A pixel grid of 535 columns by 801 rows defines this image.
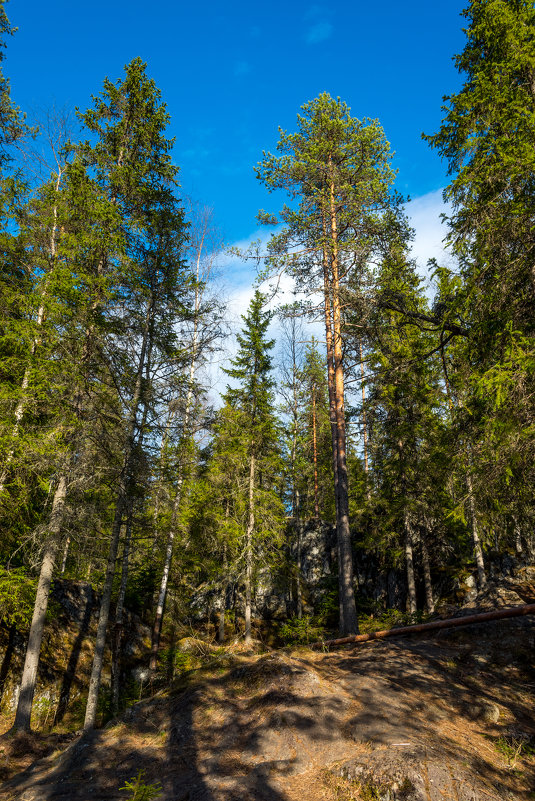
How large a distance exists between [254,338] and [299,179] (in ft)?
29.0

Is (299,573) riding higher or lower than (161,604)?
higher

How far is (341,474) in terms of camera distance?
41.0ft

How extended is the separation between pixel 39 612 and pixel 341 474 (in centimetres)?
922

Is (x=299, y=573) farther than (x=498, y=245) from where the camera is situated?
Yes

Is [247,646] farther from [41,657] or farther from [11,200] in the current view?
[11,200]

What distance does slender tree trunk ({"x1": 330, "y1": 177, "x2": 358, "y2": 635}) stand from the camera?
11148mm

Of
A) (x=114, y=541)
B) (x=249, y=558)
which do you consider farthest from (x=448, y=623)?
(x=249, y=558)

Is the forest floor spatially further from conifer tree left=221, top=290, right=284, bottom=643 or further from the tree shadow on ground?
conifer tree left=221, top=290, right=284, bottom=643

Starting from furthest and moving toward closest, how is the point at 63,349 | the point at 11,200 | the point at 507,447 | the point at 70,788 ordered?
1. the point at 11,200
2. the point at 63,349
3. the point at 507,447
4. the point at 70,788

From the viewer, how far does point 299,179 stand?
13695 mm

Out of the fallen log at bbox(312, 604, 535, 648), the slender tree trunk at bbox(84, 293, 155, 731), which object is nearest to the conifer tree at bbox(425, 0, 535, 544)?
the fallen log at bbox(312, 604, 535, 648)

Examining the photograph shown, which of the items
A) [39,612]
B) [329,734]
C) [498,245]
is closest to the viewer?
[329,734]

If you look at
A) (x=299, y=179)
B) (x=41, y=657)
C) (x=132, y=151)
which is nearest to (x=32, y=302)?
(x=132, y=151)

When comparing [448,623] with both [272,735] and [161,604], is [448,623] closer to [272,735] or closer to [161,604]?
[272,735]
